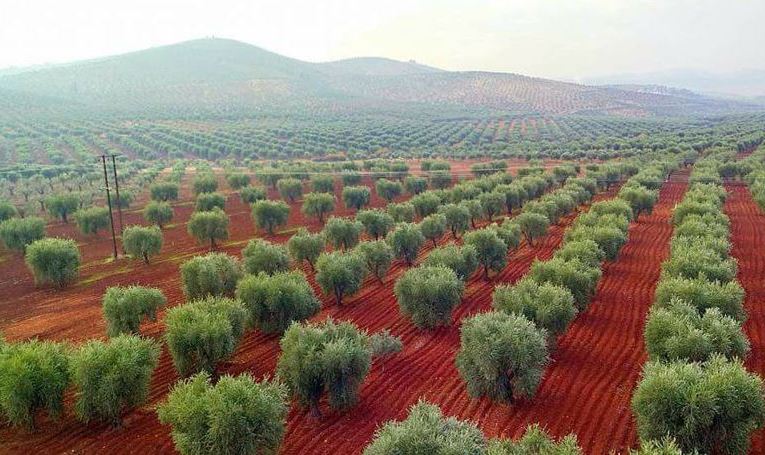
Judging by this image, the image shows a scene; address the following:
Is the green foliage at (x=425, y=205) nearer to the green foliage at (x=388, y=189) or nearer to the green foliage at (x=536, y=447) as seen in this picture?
the green foliage at (x=388, y=189)

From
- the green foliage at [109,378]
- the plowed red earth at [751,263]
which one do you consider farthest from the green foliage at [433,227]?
the green foliage at [109,378]

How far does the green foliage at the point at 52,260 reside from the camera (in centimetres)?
3316

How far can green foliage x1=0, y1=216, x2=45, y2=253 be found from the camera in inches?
1598

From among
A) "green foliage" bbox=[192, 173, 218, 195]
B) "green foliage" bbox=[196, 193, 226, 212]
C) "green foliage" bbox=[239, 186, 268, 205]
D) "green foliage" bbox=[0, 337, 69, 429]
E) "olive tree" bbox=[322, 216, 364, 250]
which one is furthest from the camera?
"green foliage" bbox=[192, 173, 218, 195]

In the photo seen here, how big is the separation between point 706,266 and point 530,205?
22.0 meters

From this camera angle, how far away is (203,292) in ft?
92.4

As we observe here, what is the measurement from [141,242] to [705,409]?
35.4 meters

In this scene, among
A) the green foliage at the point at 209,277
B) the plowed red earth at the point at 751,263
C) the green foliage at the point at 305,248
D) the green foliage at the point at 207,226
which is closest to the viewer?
the plowed red earth at the point at 751,263

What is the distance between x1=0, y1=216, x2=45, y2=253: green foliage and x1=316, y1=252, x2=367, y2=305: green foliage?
1028 inches

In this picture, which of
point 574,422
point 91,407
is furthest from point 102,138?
point 574,422

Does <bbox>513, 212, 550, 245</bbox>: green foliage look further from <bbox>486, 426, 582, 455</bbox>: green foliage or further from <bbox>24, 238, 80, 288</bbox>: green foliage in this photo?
<bbox>24, 238, 80, 288</bbox>: green foliage

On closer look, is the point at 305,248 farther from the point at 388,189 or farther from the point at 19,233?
the point at 388,189

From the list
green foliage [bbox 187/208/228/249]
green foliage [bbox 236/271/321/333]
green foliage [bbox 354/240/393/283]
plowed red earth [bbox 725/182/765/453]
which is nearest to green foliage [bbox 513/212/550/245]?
plowed red earth [bbox 725/182/765/453]

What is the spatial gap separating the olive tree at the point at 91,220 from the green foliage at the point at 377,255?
26.7 m
